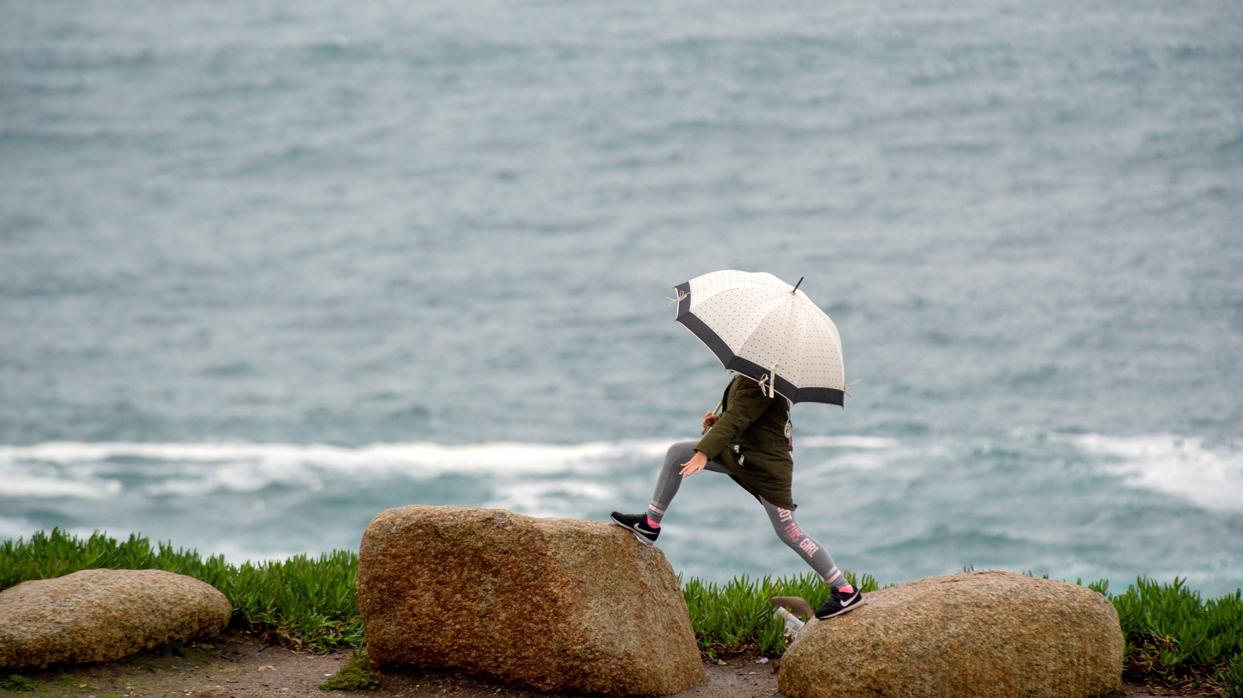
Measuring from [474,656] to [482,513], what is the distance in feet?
3.12

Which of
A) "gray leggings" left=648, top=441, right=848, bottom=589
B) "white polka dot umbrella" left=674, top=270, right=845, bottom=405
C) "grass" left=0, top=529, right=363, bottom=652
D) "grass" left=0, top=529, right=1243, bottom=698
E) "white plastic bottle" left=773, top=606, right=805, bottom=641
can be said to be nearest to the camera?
"white polka dot umbrella" left=674, top=270, right=845, bottom=405

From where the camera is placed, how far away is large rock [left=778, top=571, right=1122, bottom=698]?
716cm

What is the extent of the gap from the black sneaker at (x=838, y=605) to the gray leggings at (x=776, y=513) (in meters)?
0.06

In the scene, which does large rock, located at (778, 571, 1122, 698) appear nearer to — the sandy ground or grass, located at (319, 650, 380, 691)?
the sandy ground

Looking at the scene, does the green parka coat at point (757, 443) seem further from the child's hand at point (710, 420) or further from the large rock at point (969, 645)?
the large rock at point (969, 645)

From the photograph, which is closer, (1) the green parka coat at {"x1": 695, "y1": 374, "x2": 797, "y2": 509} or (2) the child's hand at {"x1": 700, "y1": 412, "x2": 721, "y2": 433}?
(1) the green parka coat at {"x1": 695, "y1": 374, "x2": 797, "y2": 509}

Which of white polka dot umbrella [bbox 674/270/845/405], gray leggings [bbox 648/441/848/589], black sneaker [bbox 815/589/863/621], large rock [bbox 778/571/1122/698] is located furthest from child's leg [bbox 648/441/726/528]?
large rock [bbox 778/571/1122/698]

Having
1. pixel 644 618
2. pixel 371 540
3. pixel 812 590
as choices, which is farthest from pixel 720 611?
pixel 371 540

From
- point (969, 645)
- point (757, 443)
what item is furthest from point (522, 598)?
point (969, 645)

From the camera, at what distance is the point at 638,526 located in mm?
7641

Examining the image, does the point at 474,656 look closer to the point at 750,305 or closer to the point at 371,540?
the point at 371,540

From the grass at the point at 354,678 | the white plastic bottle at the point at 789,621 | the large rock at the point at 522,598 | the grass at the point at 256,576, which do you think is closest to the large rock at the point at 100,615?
the grass at the point at 256,576

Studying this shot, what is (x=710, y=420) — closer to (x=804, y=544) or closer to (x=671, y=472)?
(x=671, y=472)

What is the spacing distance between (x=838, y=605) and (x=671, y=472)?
1.29m
